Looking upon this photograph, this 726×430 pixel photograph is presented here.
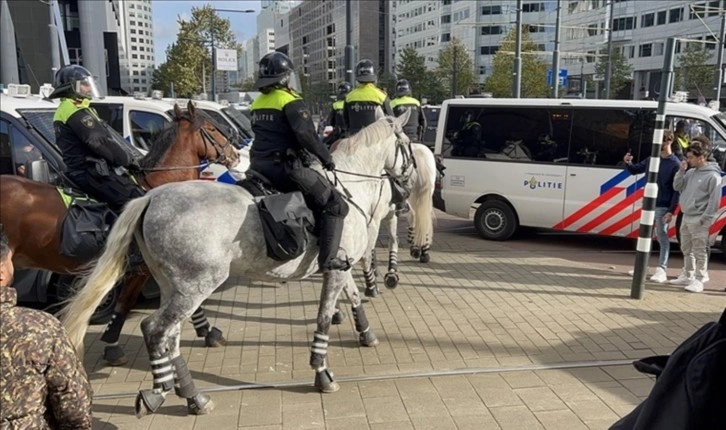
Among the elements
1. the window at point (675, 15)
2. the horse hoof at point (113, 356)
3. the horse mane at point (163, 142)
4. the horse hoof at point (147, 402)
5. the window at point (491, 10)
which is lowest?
the horse hoof at point (113, 356)

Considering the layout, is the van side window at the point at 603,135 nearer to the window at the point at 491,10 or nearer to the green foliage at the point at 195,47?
the green foliage at the point at 195,47

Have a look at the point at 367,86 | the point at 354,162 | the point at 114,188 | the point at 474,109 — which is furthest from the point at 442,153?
the point at 114,188

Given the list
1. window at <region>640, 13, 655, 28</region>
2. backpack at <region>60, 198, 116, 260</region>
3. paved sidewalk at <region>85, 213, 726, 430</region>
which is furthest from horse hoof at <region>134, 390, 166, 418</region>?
window at <region>640, 13, 655, 28</region>

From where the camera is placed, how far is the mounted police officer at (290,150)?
15.0ft

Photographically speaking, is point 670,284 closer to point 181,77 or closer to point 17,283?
point 17,283

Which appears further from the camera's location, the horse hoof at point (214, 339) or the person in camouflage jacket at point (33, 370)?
the horse hoof at point (214, 339)

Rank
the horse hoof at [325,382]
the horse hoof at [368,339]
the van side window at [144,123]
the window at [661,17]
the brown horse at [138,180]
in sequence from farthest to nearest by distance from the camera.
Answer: the window at [661,17] < the van side window at [144,123] < the horse hoof at [368,339] < the brown horse at [138,180] < the horse hoof at [325,382]

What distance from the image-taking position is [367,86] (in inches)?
334

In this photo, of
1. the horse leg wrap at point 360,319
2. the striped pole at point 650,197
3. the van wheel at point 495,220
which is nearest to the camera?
the horse leg wrap at point 360,319

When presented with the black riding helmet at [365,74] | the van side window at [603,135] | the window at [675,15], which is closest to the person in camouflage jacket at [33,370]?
the black riding helmet at [365,74]

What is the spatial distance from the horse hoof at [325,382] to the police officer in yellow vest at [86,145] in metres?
2.44

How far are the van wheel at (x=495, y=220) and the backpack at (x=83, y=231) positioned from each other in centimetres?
731

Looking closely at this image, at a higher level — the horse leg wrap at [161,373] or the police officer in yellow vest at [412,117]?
the police officer in yellow vest at [412,117]

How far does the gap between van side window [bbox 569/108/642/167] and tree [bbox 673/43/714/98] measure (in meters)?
35.2
